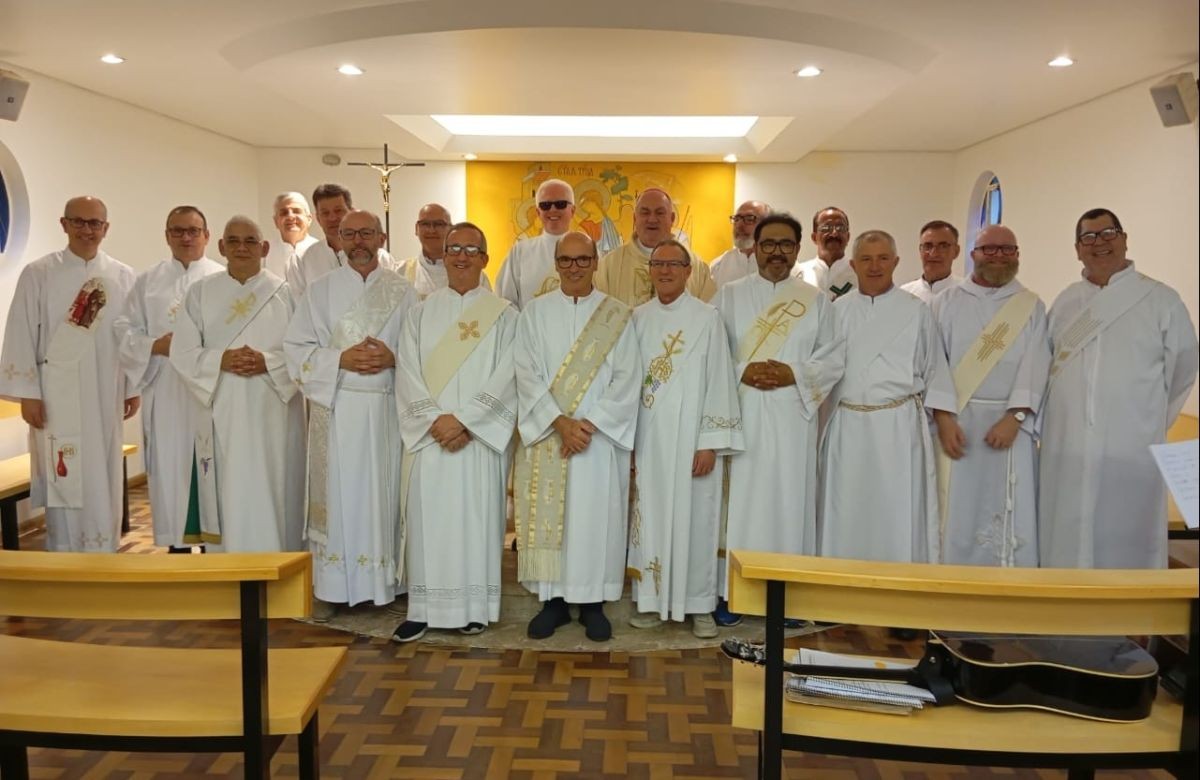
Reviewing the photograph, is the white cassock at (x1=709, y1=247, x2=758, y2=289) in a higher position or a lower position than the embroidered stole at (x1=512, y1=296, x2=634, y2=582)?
higher

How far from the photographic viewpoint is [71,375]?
211 inches

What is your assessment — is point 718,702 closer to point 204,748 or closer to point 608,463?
point 608,463

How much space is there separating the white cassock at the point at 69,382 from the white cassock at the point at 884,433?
153 inches

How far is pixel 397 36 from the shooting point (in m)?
5.56


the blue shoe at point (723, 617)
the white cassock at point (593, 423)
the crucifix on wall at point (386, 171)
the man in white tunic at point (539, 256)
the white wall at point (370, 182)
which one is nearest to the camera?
the white cassock at point (593, 423)

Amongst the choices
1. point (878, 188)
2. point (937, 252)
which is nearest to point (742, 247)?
point (937, 252)

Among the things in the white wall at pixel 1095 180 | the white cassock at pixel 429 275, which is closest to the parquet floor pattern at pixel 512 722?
the white cassock at pixel 429 275

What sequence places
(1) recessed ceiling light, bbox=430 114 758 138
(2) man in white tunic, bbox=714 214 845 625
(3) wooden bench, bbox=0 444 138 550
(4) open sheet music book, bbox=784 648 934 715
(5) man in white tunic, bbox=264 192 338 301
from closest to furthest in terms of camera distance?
1. (4) open sheet music book, bbox=784 648 934 715
2. (2) man in white tunic, bbox=714 214 845 625
3. (3) wooden bench, bbox=0 444 138 550
4. (5) man in white tunic, bbox=264 192 338 301
5. (1) recessed ceiling light, bbox=430 114 758 138

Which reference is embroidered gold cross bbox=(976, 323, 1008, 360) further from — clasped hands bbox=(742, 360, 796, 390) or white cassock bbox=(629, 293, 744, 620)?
white cassock bbox=(629, 293, 744, 620)

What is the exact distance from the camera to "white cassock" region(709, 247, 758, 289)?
6441 mm

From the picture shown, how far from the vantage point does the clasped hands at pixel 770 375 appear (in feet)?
14.4

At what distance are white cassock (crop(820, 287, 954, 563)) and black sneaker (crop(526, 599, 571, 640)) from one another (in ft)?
4.50

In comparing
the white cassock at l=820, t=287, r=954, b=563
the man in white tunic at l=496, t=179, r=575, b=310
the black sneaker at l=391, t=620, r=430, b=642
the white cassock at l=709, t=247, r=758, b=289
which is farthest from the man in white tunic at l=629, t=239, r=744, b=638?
the white cassock at l=709, t=247, r=758, b=289

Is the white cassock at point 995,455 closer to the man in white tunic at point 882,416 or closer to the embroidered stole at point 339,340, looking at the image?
the man in white tunic at point 882,416
